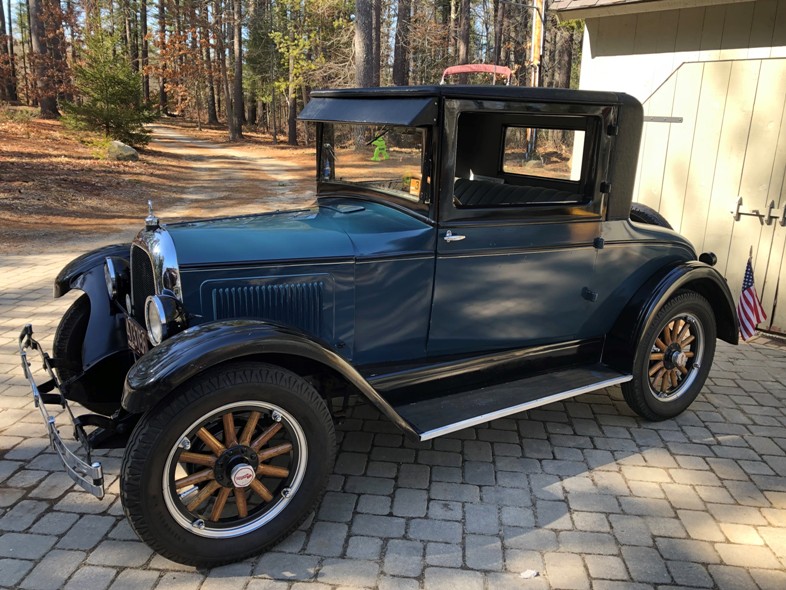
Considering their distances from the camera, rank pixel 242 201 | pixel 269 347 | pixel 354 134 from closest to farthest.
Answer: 1. pixel 269 347
2. pixel 354 134
3. pixel 242 201

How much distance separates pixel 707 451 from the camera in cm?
378

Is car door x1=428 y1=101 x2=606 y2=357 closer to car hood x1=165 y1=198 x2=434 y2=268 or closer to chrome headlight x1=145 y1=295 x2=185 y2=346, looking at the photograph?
car hood x1=165 y1=198 x2=434 y2=268

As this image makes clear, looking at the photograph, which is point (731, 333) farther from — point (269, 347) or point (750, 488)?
point (269, 347)

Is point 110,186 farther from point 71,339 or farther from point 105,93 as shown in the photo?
point 71,339

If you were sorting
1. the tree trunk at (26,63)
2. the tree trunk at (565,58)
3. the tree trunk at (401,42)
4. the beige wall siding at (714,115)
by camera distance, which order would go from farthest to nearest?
the tree trunk at (26,63)
the tree trunk at (401,42)
the tree trunk at (565,58)
the beige wall siding at (714,115)

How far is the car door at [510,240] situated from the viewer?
3.34 meters

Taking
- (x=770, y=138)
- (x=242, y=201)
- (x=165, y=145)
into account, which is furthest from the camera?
(x=165, y=145)

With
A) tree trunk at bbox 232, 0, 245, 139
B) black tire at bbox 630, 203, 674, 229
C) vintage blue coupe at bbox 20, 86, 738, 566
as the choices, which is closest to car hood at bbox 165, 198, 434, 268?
vintage blue coupe at bbox 20, 86, 738, 566

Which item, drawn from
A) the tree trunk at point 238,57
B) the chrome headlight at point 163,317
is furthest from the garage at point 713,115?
the tree trunk at point 238,57

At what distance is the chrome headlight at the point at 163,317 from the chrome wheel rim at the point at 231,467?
442mm

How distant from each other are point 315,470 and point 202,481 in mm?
484

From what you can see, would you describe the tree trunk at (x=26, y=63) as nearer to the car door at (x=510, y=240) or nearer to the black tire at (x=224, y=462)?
the car door at (x=510, y=240)

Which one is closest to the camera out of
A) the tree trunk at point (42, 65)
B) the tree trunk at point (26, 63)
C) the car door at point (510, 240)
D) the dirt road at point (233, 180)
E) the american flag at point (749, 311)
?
the car door at point (510, 240)

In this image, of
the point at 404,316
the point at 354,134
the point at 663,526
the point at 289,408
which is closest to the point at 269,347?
the point at 289,408
